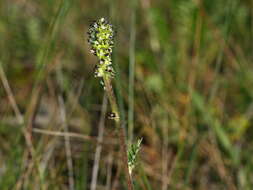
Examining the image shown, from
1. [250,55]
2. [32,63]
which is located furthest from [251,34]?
[32,63]

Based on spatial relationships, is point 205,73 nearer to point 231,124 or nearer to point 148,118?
point 231,124

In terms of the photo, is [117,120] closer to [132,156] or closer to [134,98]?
[132,156]

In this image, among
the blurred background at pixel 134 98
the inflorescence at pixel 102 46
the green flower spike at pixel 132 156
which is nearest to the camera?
the inflorescence at pixel 102 46

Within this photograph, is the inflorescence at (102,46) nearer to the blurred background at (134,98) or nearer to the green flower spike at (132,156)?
the green flower spike at (132,156)

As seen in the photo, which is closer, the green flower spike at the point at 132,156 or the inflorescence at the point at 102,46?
the inflorescence at the point at 102,46

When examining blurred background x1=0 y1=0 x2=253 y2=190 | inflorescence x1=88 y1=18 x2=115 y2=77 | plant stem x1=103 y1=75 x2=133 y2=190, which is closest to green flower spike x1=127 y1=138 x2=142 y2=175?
plant stem x1=103 y1=75 x2=133 y2=190

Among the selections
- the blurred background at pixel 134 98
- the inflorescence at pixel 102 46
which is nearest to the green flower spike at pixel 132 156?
the inflorescence at pixel 102 46

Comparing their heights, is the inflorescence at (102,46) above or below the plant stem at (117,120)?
above
